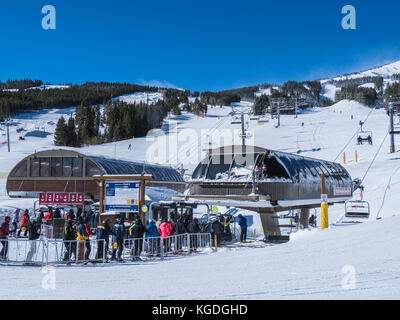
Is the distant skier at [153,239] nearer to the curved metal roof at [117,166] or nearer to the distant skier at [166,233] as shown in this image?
the distant skier at [166,233]

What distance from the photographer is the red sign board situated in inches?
883

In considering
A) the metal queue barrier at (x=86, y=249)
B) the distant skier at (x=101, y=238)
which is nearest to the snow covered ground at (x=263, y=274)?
the metal queue barrier at (x=86, y=249)

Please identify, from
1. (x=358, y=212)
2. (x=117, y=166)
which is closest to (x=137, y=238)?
(x=358, y=212)

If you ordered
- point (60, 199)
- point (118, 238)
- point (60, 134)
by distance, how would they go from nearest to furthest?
point (118, 238) → point (60, 199) → point (60, 134)

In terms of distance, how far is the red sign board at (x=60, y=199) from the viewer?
883 inches

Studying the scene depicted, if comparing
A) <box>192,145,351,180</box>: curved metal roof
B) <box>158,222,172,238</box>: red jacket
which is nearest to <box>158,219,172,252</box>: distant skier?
<box>158,222,172,238</box>: red jacket

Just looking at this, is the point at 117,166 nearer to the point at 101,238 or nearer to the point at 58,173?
the point at 58,173

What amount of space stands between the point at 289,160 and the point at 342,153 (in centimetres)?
2526

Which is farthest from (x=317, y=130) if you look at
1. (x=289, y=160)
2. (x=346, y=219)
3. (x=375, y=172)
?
(x=289, y=160)

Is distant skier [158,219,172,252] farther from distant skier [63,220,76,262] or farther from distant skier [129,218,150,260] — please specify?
distant skier [63,220,76,262]

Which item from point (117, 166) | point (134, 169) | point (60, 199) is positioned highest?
point (117, 166)

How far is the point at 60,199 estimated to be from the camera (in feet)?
74.3
